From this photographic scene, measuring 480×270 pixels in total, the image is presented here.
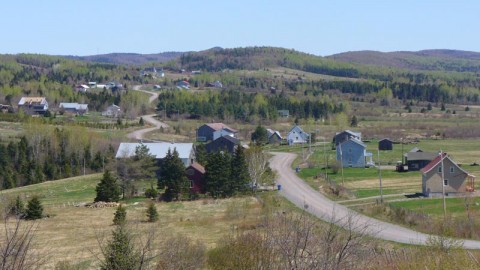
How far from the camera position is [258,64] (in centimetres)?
16525

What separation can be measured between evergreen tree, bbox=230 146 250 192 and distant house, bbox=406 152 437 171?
46.6 feet

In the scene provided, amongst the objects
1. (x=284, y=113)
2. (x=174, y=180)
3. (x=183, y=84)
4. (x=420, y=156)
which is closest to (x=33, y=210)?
(x=174, y=180)

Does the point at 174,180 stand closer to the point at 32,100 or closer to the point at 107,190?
the point at 107,190

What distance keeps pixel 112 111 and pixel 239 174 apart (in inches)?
1913

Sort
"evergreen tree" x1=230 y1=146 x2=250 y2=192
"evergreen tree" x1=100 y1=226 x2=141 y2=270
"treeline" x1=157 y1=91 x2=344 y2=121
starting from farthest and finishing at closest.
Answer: "treeline" x1=157 y1=91 x2=344 y2=121, "evergreen tree" x1=230 y1=146 x2=250 y2=192, "evergreen tree" x1=100 y1=226 x2=141 y2=270

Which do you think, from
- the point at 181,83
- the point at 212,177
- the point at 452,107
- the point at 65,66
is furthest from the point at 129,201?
the point at 65,66

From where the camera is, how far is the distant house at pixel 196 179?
33.2m

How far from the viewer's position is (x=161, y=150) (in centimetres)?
4047

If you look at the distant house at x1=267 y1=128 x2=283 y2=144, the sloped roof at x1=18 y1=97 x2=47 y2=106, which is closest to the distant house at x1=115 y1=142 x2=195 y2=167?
the distant house at x1=267 y1=128 x2=283 y2=144

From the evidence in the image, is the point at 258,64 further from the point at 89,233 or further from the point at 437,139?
the point at 89,233

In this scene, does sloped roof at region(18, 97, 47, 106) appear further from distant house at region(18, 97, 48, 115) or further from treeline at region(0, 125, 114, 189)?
treeline at region(0, 125, 114, 189)

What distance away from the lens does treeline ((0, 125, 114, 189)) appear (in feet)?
140

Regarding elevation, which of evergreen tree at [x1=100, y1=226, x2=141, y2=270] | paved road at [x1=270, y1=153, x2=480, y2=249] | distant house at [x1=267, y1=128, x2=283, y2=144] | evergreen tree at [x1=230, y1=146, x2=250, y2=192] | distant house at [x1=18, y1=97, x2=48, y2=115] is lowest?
distant house at [x1=267, y1=128, x2=283, y2=144]

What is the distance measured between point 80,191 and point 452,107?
74.2 m
